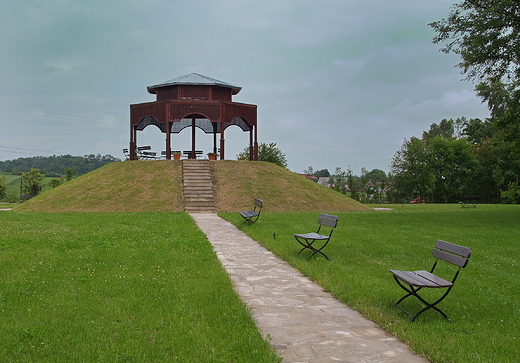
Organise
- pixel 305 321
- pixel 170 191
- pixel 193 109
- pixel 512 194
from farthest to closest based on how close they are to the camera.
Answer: pixel 512 194, pixel 193 109, pixel 170 191, pixel 305 321

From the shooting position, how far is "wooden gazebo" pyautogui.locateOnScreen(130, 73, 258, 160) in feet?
90.3

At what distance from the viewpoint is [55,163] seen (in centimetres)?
8362

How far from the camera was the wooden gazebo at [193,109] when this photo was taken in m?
27.5

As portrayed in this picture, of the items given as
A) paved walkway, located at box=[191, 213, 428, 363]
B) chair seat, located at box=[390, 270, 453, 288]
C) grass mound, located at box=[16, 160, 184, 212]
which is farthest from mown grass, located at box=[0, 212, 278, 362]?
grass mound, located at box=[16, 160, 184, 212]

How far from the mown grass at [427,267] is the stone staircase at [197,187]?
23.3 ft

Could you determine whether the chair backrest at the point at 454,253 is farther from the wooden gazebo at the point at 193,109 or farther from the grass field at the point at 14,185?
the grass field at the point at 14,185

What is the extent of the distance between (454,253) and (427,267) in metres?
2.59

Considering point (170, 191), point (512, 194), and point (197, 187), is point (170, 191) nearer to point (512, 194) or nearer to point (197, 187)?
point (197, 187)

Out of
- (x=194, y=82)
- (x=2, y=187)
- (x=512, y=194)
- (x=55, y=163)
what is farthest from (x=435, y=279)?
(x=55, y=163)

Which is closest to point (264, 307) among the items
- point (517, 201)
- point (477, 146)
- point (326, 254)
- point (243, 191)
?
point (326, 254)

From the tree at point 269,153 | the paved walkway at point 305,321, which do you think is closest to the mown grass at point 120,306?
the paved walkway at point 305,321

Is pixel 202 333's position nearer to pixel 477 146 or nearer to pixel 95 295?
pixel 95 295

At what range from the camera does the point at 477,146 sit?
174 feet

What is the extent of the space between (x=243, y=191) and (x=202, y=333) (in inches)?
758
